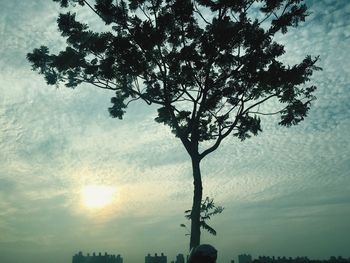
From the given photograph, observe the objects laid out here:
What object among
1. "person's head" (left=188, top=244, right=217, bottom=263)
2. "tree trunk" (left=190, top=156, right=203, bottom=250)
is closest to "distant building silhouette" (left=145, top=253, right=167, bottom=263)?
"tree trunk" (left=190, top=156, right=203, bottom=250)

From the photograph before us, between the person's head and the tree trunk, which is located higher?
the tree trunk

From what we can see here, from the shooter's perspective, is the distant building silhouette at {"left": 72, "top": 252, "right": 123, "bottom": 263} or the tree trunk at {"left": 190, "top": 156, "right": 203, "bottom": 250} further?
the distant building silhouette at {"left": 72, "top": 252, "right": 123, "bottom": 263}

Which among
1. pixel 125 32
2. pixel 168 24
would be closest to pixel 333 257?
pixel 168 24

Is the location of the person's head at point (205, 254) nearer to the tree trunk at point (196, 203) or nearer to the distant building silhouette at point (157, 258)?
the tree trunk at point (196, 203)

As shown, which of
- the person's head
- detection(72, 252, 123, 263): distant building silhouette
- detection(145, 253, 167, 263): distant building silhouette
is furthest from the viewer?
detection(72, 252, 123, 263): distant building silhouette

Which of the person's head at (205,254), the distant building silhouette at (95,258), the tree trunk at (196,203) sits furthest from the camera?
the distant building silhouette at (95,258)

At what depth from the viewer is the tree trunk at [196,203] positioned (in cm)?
1384

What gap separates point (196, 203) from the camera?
14383mm

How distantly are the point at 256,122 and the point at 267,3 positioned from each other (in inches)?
213

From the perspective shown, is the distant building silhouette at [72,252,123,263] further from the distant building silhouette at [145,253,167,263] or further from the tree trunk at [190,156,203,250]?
the tree trunk at [190,156,203,250]

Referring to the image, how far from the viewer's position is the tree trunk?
1384 cm

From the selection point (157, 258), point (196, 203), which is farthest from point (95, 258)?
point (196, 203)

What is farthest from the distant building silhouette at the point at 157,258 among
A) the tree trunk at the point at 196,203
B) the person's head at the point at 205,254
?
the person's head at the point at 205,254

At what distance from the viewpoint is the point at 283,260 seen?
15.1 meters
